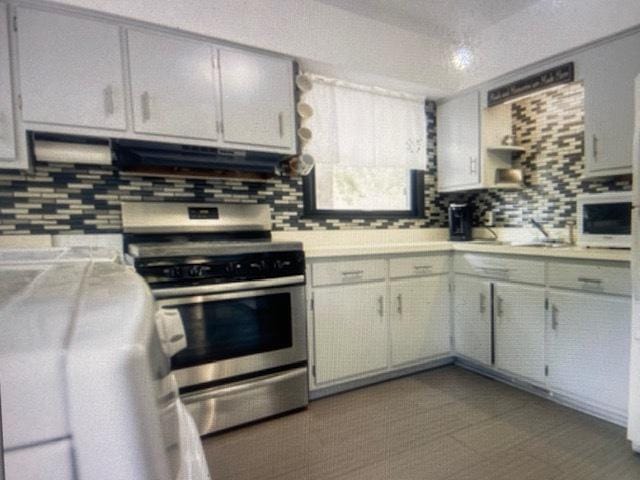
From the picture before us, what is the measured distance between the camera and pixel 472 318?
257cm

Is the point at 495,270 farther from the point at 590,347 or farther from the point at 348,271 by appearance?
the point at 348,271

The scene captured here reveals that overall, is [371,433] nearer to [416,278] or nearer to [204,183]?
[416,278]

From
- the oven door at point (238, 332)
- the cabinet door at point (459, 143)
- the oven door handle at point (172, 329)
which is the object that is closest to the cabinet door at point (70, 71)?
the oven door at point (238, 332)

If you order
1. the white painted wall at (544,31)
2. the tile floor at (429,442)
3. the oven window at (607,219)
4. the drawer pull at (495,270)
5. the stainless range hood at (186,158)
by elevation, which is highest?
the white painted wall at (544,31)

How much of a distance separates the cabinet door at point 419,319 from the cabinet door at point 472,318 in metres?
0.08

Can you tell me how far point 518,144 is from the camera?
113 inches

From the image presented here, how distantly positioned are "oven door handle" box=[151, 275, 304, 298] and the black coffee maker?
152 centimetres

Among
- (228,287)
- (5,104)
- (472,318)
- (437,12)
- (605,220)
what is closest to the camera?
(5,104)

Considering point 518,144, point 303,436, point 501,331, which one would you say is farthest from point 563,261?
point 303,436

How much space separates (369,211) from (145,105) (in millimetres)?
1747

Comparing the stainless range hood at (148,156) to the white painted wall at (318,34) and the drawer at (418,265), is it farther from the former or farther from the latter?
the drawer at (418,265)

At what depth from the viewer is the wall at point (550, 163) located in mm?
2426

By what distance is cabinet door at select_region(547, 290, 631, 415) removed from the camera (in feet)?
5.93

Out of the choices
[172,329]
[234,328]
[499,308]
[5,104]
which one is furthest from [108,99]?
[499,308]
